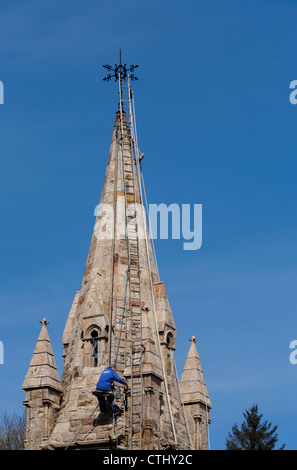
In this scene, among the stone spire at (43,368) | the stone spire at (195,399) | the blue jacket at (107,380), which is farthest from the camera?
the stone spire at (195,399)

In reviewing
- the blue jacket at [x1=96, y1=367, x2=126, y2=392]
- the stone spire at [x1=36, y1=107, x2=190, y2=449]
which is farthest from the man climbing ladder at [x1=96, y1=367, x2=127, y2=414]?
the stone spire at [x1=36, y1=107, x2=190, y2=449]

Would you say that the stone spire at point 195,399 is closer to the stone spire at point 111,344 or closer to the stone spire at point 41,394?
the stone spire at point 111,344

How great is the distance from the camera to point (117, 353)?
58.8m

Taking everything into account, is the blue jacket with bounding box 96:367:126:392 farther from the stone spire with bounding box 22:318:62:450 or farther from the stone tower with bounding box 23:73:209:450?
the stone spire with bounding box 22:318:62:450

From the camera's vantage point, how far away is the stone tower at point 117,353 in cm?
5672

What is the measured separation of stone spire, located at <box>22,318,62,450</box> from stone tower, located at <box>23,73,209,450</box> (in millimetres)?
42

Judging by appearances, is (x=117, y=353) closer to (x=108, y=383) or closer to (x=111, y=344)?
(x=111, y=344)

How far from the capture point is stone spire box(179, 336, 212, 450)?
200 ft

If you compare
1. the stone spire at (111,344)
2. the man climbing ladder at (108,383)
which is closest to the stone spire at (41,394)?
the stone spire at (111,344)

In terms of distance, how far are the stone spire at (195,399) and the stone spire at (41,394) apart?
5.80 meters

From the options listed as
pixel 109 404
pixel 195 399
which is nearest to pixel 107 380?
pixel 109 404

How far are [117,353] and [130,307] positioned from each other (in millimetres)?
2511
